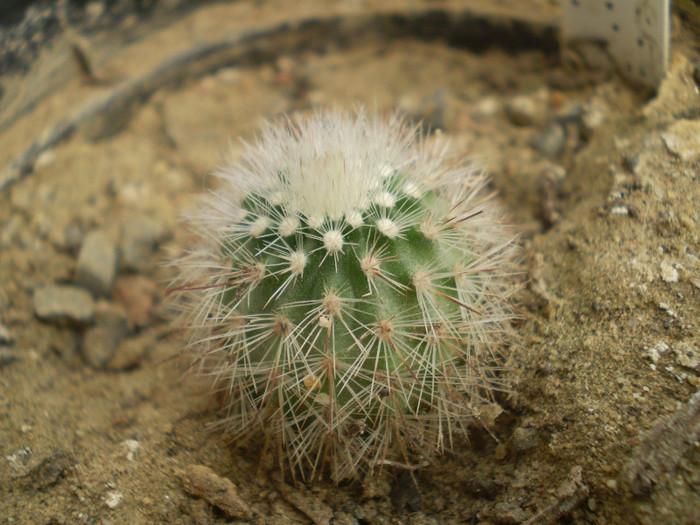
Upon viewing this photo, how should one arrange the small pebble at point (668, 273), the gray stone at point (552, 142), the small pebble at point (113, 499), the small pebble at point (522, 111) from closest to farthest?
the small pebble at point (113, 499)
the small pebble at point (668, 273)
the gray stone at point (552, 142)
the small pebble at point (522, 111)

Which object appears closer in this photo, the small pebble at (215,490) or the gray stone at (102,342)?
the small pebble at (215,490)

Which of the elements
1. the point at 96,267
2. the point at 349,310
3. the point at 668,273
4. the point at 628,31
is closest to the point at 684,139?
the point at 668,273

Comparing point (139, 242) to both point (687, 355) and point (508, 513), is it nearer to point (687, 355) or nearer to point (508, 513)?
point (508, 513)

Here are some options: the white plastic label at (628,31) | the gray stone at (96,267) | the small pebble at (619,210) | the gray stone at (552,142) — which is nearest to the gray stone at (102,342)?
the gray stone at (96,267)

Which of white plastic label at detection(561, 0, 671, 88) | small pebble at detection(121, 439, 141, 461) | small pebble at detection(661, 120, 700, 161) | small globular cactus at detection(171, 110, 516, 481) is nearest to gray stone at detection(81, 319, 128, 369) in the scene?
small pebble at detection(121, 439, 141, 461)

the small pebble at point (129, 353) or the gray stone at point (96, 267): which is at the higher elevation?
the gray stone at point (96, 267)

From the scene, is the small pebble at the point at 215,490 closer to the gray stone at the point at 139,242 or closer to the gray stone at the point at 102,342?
the gray stone at the point at 102,342

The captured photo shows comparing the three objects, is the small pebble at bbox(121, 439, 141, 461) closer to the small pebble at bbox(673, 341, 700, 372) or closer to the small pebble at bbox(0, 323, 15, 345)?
the small pebble at bbox(0, 323, 15, 345)
